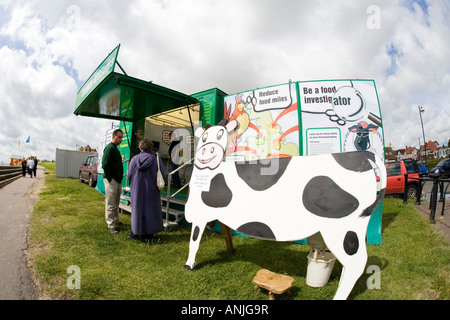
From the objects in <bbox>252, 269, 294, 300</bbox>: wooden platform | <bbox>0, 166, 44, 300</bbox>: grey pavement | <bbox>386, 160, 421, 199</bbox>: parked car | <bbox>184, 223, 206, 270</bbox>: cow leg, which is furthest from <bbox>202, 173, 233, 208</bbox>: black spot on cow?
<bbox>386, 160, 421, 199</bbox>: parked car

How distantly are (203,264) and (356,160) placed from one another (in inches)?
96.8

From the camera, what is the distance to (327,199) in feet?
7.40

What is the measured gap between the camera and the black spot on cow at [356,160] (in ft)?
7.24

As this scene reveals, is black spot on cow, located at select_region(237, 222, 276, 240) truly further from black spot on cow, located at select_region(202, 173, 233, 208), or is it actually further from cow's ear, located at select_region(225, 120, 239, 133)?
cow's ear, located at select_region(225, 120, 239, 133)

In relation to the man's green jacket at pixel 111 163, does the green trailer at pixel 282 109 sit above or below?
above

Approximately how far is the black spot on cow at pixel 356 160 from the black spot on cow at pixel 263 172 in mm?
530

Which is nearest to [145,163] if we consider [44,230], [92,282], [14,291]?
[92,282]

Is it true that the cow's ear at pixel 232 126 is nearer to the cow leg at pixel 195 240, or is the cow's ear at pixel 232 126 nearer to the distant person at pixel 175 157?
the cow leg at pixel 195 240

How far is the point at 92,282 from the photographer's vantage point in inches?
107

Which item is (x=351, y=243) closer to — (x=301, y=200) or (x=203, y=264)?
(x=301, y=200)

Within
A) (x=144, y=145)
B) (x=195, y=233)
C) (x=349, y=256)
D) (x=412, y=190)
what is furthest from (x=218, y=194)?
(x=412, y=190)

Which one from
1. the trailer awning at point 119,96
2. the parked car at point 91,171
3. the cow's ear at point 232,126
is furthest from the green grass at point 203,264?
the parked car at point 91,171

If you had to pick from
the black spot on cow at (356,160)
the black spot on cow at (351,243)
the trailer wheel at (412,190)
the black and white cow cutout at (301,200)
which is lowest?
the trailer wheel at (412,190)

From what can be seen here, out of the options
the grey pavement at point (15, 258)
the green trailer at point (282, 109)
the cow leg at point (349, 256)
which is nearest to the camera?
the cow leg at point (349, 256)
